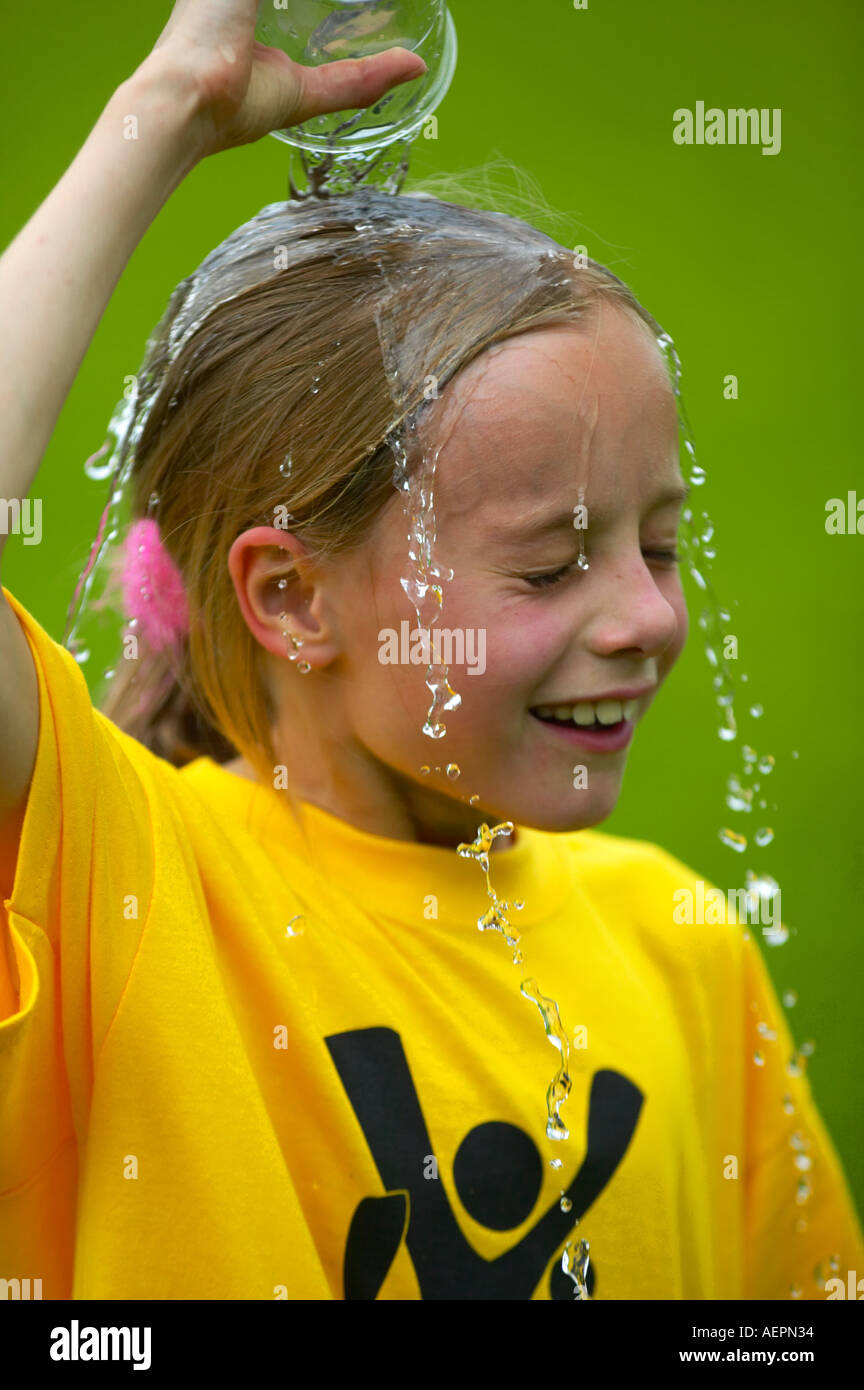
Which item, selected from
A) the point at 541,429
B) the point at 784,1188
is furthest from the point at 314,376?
the point at 784,1188

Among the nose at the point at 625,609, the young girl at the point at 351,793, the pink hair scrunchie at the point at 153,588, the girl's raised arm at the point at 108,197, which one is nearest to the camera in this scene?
the girl's raised arm at the point at 108,197

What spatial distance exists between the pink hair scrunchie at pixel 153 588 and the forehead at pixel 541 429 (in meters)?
0.29

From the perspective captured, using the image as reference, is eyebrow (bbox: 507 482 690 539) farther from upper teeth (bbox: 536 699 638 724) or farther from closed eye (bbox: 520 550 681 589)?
upper teeth (bbox: 536 699 638 724)

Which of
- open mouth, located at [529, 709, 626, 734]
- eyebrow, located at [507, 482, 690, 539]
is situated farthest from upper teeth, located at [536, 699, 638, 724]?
eyebrow, located at [507, 482, 690, 539]

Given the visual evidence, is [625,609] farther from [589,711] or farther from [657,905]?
[657,905]

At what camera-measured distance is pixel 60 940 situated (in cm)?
76

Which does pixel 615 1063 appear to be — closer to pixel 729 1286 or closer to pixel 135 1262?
pixel 729 1286

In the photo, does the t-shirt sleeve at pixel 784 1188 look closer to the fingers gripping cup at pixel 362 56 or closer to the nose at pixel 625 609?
the nose at pixel 625 609

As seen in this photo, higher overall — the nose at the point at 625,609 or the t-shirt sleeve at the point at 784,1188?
the nose at the point at 625,609

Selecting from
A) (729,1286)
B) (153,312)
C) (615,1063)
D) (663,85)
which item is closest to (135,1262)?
(615,1063)

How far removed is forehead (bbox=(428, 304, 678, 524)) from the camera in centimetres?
93

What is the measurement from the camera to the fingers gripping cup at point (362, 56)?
39.8 inches

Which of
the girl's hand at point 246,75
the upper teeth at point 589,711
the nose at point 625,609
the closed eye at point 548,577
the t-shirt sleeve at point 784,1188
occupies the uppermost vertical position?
the girl's hand at point 246,75

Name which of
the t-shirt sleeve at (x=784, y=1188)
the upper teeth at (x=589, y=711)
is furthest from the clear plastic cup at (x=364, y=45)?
the t-shirt sleeve at (x=784, y=1188)
